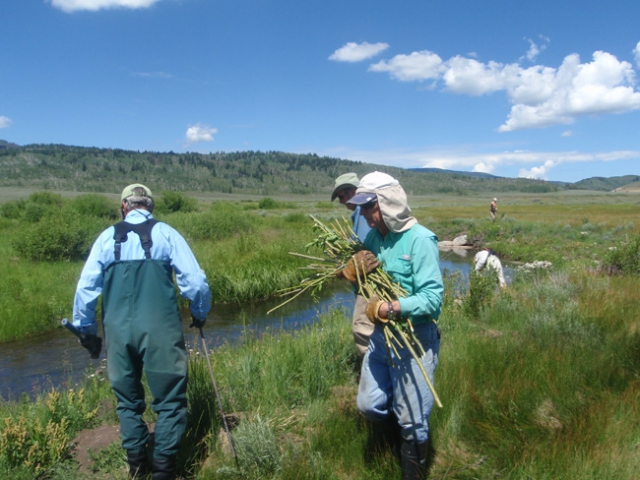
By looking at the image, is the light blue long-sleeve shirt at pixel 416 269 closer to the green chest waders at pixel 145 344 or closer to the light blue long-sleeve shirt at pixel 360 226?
the light blue long-sleeve shirt at pixel 360 226

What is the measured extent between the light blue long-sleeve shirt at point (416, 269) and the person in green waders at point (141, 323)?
1.43 meters

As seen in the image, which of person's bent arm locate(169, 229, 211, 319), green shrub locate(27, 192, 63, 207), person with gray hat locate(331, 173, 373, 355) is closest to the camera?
person's bent arm locate(169, 229, 211, 319)

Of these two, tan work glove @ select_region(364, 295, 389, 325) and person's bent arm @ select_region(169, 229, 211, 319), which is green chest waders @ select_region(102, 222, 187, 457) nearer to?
person's bent arm @ select_region(169, 229, 211, 319)

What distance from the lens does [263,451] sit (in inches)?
132

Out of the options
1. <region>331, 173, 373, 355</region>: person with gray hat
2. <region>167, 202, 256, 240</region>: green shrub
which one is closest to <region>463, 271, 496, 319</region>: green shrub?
<region>331, 173, 373, 355</region>: person with gray hat

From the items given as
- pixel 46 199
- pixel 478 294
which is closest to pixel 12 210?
pixel 46 199

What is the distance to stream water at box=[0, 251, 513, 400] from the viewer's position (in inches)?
297

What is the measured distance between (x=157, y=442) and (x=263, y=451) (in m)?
0.71

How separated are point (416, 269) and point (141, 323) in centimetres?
180

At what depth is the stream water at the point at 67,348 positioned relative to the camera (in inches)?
297

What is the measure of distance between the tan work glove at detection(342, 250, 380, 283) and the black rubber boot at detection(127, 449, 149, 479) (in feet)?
6.16

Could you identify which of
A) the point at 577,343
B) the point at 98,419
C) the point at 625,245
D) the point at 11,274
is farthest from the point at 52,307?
the point at 625,245

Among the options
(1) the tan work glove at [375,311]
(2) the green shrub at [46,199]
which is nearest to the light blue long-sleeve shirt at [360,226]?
(1) the tan work glove at [375,311]

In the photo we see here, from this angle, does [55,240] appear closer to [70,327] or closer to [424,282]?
[70,327]
